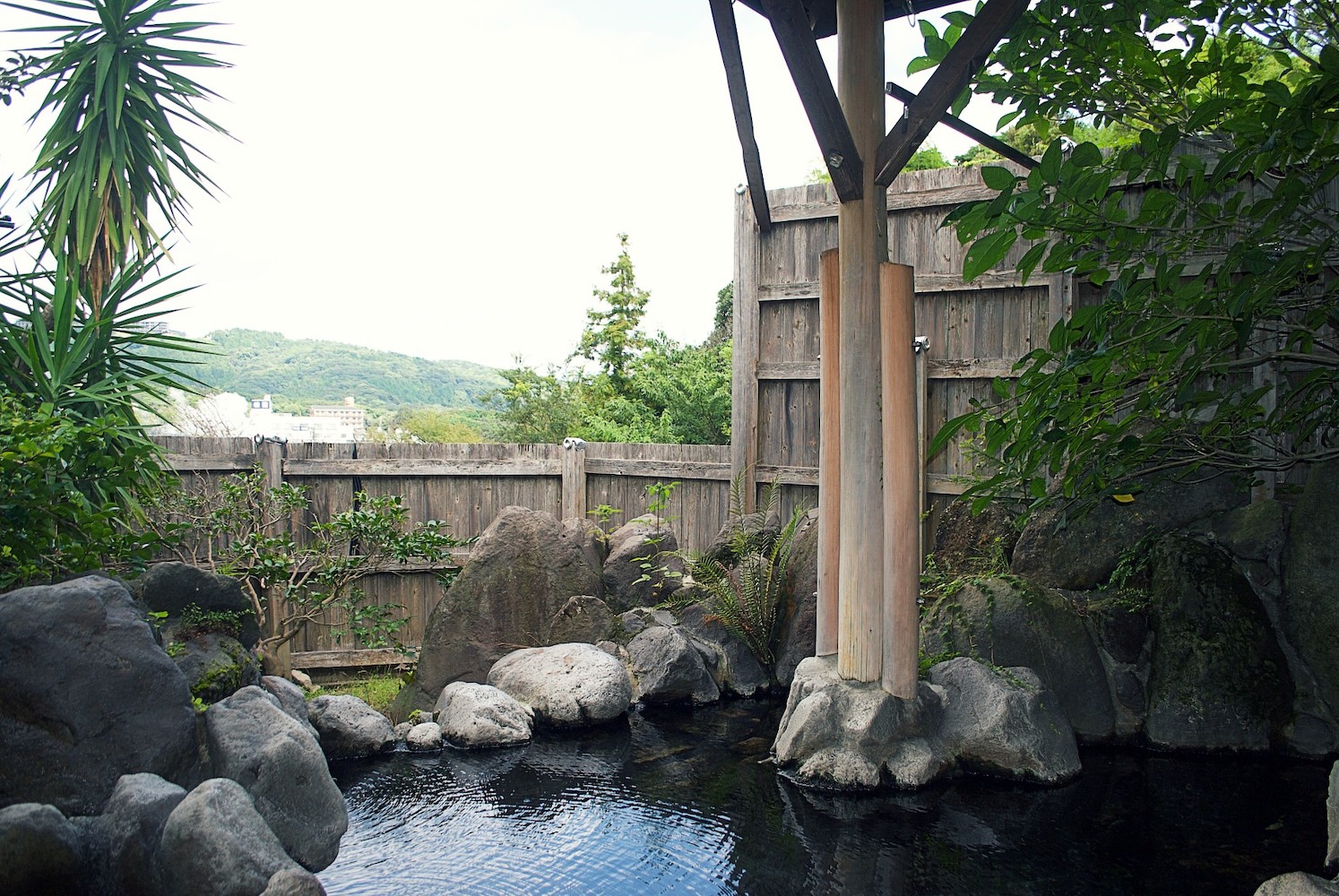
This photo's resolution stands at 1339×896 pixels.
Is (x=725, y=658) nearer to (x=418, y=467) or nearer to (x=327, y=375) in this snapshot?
(x=418, y=467)

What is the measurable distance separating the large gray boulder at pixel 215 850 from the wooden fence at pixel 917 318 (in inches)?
210

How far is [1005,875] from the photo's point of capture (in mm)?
4051

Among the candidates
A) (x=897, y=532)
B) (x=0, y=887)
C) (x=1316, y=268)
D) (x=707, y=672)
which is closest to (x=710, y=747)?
(x=707, y=672)

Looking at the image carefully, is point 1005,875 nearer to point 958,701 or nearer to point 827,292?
point 958,701

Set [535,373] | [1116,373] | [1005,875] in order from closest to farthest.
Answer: [1116,373]
[1005,875]
[535,373]

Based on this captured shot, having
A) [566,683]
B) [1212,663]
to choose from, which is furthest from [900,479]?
[566,683]

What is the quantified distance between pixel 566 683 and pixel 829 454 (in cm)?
242

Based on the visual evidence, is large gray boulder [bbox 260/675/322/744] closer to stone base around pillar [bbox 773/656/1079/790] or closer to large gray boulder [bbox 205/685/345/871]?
large gray boulder [bbox 205/685/345/871]

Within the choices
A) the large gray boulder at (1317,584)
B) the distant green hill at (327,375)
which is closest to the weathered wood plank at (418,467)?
the large gray boulder at (1317,584)

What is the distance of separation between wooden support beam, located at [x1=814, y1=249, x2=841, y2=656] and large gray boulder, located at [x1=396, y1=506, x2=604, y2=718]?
2352mm

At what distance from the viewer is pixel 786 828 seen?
15.2 ft

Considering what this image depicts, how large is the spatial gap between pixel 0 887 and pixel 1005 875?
3.89m

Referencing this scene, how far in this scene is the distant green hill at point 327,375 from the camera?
30281mm

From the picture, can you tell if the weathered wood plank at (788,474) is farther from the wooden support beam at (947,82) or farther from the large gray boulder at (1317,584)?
the large gray boulder at (1317,584)
